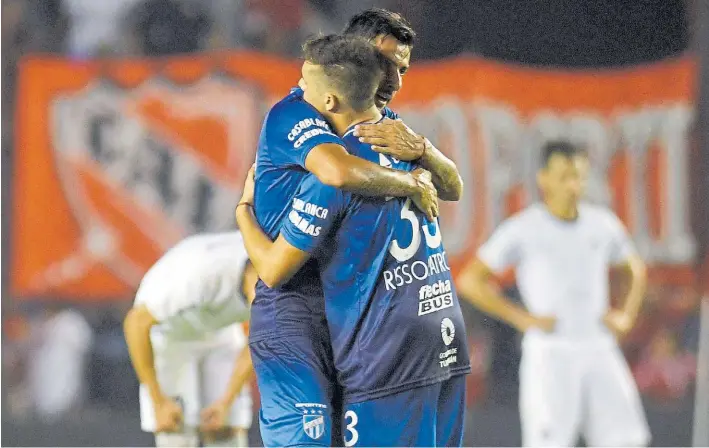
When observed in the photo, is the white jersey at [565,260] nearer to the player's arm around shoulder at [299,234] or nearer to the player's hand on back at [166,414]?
the player's hand on back at [166,414]

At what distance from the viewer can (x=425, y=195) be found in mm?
3244

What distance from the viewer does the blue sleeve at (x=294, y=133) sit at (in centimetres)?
316

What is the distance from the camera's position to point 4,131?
8047 millimetres

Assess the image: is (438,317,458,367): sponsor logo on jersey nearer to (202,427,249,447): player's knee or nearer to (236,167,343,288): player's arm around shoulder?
(236,167,343,288): player's arm around shoulder

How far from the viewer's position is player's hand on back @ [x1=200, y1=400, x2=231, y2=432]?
187 inches

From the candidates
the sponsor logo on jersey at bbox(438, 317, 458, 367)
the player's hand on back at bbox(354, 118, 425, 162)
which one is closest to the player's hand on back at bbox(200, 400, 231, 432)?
the sponsor logo on jersey at bbox(438, 317, 458, 367)

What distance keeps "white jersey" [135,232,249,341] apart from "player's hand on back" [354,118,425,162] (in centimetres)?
146

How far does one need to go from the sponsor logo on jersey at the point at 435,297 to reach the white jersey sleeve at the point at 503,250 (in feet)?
10.6

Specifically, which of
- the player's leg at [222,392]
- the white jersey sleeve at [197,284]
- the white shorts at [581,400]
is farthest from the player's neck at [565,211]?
the white jersey sleeve at [197,284]

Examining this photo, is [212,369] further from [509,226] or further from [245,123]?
[245,123]

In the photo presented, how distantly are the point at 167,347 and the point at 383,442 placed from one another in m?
1.95

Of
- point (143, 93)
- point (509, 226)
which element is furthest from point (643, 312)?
point (143, 93)

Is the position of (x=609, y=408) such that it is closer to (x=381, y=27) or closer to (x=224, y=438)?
(x=224, y=438)

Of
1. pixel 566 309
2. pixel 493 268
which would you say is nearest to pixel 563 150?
pixel 493 268
